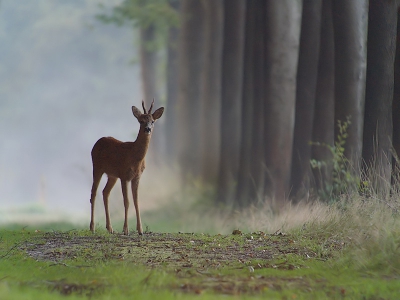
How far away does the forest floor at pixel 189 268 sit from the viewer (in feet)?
18.7

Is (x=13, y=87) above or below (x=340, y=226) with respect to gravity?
above

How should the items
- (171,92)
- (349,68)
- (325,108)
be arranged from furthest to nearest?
(171,92) → (325,108) → (349,68)

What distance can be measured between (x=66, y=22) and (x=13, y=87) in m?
3.15

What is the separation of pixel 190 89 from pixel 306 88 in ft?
20.6

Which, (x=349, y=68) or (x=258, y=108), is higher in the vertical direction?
(x=349, y=68)

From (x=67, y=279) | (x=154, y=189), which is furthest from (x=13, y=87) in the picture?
(x=67, y=279)

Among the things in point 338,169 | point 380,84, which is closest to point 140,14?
point 338,169

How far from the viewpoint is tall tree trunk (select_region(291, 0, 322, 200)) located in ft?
42.3

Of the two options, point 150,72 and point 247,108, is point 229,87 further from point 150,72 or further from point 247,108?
point 150,72

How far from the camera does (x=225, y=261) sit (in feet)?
24.3

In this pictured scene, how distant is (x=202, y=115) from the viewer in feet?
59.3

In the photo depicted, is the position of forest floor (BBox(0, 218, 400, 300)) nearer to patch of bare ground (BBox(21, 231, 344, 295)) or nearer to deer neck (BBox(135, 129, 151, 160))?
patch of bare ground (BBox(21, 231, 344, 295))

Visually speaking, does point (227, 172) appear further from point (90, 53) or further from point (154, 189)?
point (90, 53)

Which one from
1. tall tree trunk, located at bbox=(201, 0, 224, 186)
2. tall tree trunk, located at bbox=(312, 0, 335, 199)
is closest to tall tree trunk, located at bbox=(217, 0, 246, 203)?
tall tree trunk, located at bbox=(201, 0, 224, 186)
